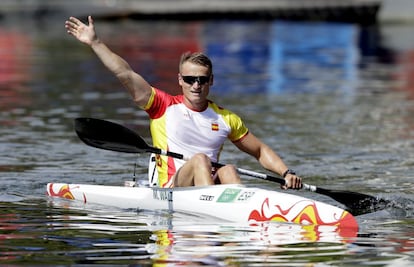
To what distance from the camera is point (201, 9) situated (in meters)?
76.0

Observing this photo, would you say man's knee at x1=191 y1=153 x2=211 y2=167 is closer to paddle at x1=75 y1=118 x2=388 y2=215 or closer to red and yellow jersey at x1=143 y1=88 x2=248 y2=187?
→ paddle at x1=75 y1=118 x2=388 y2=215

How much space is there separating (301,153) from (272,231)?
21.9ft

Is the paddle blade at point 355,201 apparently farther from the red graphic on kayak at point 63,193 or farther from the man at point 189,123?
the red graphic on kayak at point 63,193

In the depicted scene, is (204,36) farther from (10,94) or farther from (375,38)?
(10,94)

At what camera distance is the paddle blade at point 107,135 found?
1306 cm

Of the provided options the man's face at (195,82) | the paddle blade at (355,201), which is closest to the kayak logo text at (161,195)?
the man's face at (195,82)

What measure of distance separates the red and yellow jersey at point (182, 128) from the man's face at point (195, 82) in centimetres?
15

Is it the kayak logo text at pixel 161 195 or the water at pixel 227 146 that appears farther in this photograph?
the kayak logo text at pixel 161 195

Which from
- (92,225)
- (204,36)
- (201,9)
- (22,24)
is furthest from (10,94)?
(201,9)

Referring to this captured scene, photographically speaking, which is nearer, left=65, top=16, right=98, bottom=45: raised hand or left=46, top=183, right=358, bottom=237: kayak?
left=46, top=183, right=358, bottom=237: kayak

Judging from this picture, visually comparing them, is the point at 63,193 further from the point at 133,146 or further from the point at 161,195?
the point at 161,195

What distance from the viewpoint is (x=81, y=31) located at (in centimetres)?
1224

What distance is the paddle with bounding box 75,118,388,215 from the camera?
12.5 meters

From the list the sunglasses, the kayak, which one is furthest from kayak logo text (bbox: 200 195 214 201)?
the sunglasses
